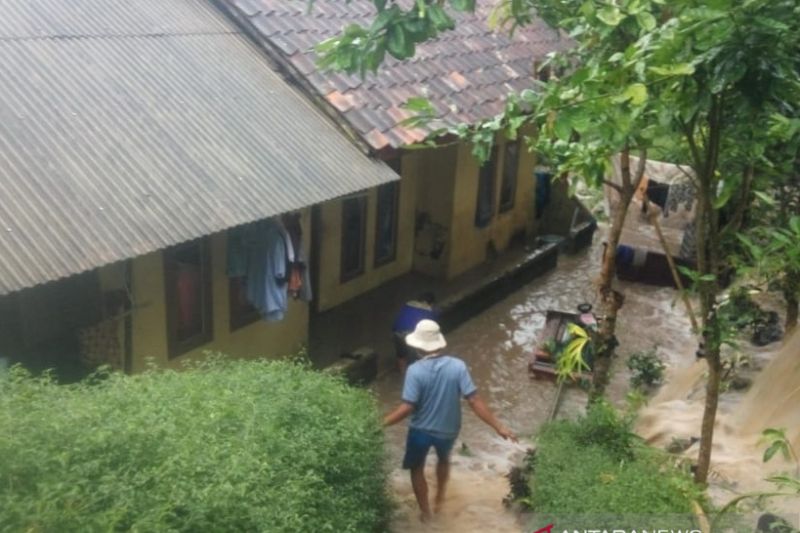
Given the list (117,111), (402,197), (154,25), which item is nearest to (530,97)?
(117,111)

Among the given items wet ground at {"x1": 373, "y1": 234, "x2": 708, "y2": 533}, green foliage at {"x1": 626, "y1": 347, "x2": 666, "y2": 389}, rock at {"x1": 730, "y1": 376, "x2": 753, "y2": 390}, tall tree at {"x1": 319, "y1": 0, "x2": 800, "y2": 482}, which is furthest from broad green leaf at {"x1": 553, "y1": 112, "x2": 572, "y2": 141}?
green foliage at {"x1": 626, "y1": 347, "x2": 666, "y2": 389}

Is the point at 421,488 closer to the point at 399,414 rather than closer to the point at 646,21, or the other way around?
the point at 399,414

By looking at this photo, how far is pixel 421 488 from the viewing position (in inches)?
284

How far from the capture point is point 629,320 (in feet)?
42.0

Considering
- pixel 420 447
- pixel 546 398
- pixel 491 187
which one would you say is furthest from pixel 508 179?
pixel 420 447

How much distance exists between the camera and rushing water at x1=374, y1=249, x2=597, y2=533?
7359mm

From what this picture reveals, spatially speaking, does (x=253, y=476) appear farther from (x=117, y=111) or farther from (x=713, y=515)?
(x=117, y=111)

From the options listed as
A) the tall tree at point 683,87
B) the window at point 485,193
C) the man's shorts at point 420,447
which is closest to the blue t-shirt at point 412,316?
the man's shorts at point 420,447

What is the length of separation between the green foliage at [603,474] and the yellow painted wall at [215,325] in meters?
3.18

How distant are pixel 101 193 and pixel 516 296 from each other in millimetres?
7979

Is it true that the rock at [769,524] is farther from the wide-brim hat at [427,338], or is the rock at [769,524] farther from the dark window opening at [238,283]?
the dark window opening at [238,283]

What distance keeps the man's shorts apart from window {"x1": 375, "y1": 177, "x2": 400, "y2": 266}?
561 centimetres

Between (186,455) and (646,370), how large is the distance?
6987 millimetres

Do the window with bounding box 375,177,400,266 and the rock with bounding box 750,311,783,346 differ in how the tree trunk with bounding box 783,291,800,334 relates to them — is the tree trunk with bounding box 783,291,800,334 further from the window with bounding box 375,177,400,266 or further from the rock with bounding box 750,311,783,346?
the window with bounding box 375,177,400,266
